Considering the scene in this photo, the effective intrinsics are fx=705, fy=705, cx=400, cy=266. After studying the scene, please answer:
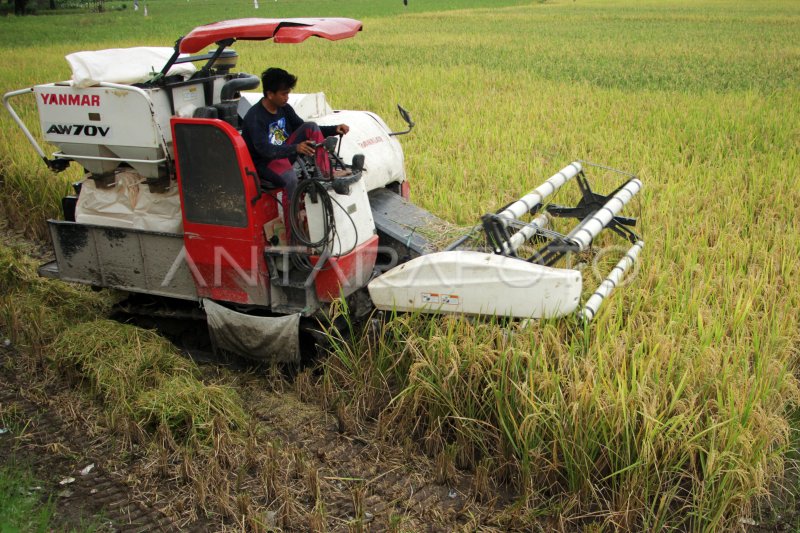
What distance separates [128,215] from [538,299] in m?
2.79

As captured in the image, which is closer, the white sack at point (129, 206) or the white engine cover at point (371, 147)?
the white sack at point (129, 206)

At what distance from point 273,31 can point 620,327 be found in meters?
2.60

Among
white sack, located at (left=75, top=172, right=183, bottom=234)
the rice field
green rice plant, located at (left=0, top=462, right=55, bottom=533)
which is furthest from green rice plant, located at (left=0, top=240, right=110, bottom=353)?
green rice plant, located at (left=0, top=462, right=55, bottom=533)

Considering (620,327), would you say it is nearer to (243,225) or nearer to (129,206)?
(243,225)

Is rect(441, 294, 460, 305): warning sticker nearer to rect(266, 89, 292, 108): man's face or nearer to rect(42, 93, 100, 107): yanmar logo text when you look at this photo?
rect(266, 89, 292, 108): man's face

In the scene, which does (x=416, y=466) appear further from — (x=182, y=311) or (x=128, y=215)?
(x=128, y=215)

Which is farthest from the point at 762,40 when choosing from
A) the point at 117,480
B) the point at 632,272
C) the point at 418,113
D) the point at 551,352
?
the point at 117,480

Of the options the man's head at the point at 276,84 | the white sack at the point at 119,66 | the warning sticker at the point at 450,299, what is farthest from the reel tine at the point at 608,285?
the white sack at the point at 119,66

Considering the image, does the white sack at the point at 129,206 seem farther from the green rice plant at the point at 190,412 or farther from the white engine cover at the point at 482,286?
the white engine cover at the point at 482,286

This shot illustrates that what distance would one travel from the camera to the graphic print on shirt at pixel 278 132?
14.5 feet

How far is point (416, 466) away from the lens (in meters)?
3.57

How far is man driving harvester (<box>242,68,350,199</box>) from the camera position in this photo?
414cm

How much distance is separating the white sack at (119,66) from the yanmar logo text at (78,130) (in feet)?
0.89

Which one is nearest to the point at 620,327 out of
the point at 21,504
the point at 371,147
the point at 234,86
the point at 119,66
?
the point at 371,147
